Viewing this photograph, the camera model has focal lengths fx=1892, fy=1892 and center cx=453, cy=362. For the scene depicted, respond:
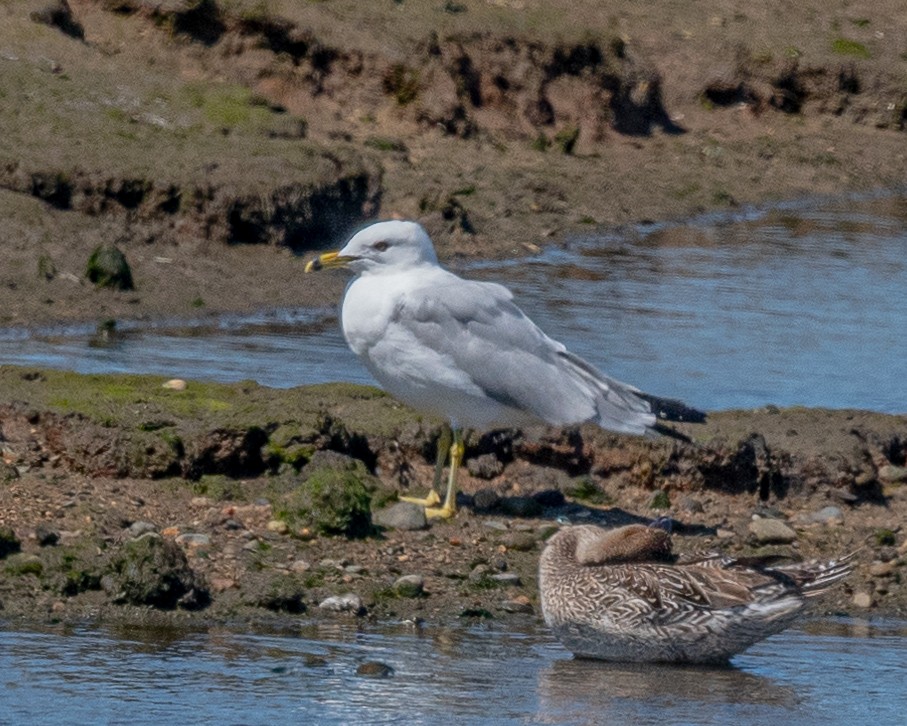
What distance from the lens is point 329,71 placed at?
17.3 meters

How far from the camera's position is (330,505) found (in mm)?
7008

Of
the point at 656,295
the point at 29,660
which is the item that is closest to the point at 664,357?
the point at 656,295

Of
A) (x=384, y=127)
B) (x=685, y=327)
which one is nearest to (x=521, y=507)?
(x=685, y=327)

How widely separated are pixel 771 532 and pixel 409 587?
1695 millimetres

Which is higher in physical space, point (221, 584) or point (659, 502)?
point (659, 502)

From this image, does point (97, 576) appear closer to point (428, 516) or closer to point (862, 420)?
point (428, 516)

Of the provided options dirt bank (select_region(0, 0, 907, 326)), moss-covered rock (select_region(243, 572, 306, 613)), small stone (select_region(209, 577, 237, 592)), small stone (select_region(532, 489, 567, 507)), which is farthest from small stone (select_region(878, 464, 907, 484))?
dirt bank (select_region(0, 0, 907, 326))

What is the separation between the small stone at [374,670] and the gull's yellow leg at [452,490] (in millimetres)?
1777

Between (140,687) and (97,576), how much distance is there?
3.43ft

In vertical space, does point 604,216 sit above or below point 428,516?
above

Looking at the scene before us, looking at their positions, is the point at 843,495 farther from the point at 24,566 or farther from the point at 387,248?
the point at 24,566

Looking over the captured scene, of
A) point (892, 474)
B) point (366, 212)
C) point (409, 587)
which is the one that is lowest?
point (409, 587)

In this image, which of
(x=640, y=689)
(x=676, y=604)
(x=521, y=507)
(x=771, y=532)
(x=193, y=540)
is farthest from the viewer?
(x=521, y=507)

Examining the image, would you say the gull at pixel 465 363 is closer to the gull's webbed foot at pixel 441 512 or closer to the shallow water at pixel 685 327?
the gull's webbed foot at pixel 441 512
